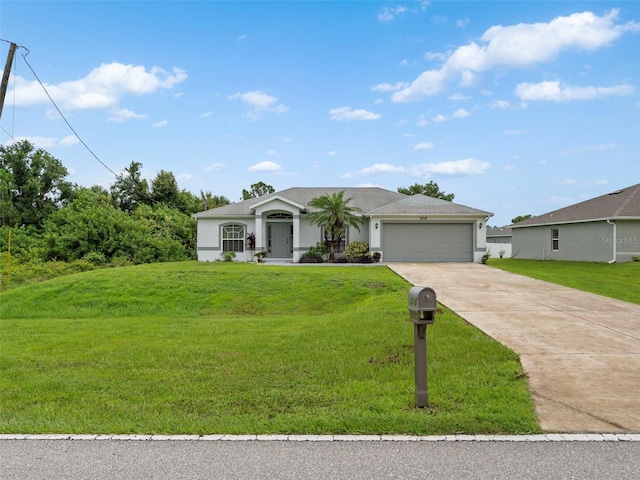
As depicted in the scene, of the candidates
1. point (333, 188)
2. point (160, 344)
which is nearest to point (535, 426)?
point (160, 344)

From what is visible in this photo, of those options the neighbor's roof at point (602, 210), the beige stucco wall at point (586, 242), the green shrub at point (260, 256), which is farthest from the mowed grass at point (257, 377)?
the neighbor's roof at point (602, 210)

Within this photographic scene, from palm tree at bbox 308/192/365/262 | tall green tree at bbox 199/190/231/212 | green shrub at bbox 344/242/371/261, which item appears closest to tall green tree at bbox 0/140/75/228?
tall green tree at bbox 199/190/231/212

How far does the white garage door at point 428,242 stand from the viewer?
896 inches

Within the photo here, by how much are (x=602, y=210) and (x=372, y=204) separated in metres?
12.3

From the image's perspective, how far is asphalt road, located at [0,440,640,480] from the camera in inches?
122

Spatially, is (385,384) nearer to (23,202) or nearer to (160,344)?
(160,344)

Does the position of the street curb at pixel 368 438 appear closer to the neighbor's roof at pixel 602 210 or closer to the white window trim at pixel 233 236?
the white window trim at pixel 233 236

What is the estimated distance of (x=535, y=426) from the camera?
3.82m

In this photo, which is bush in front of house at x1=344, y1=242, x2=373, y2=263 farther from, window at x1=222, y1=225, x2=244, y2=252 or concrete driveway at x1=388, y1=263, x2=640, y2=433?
concrete driveway at x1=388, y1=263, x2=640, y2=433

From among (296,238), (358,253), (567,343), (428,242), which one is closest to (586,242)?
(428,242)

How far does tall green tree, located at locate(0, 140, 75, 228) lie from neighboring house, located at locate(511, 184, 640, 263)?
34.6 metres

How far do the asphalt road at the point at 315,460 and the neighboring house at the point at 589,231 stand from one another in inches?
878

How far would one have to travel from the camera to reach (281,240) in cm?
2383

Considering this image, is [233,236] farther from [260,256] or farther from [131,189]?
[131,189]
